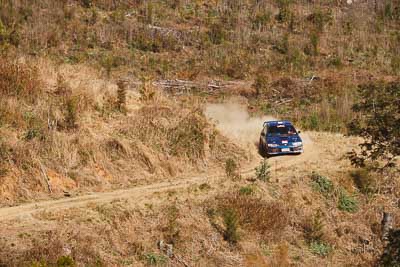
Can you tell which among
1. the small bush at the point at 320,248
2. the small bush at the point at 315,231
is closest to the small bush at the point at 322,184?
the small bush at the point at 315,231

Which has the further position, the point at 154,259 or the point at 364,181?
the point at 364,181

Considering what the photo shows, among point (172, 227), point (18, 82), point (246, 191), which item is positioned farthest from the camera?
point (18, 82)

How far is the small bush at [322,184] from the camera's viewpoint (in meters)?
20.6

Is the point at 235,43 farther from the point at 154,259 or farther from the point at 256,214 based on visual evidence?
the point at 154,259

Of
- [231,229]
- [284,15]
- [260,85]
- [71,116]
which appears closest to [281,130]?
[231,229]

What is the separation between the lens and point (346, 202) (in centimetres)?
2067

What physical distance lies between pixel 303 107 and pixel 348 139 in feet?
28.8

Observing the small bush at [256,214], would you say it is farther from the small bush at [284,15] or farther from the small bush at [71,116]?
the small bush at [284,15]

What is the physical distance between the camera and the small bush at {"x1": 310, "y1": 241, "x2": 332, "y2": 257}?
17969 millimetres

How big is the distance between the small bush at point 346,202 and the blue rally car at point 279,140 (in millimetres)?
2830

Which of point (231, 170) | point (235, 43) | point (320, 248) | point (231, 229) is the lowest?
point (320, 248)

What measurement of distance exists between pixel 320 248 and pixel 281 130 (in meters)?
6.62

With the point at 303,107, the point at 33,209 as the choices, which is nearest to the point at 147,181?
the point at 33,209

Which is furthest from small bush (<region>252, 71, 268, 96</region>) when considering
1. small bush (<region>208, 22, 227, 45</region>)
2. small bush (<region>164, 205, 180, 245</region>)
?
small bush (<region>164, 205, 180, 245</region>)
